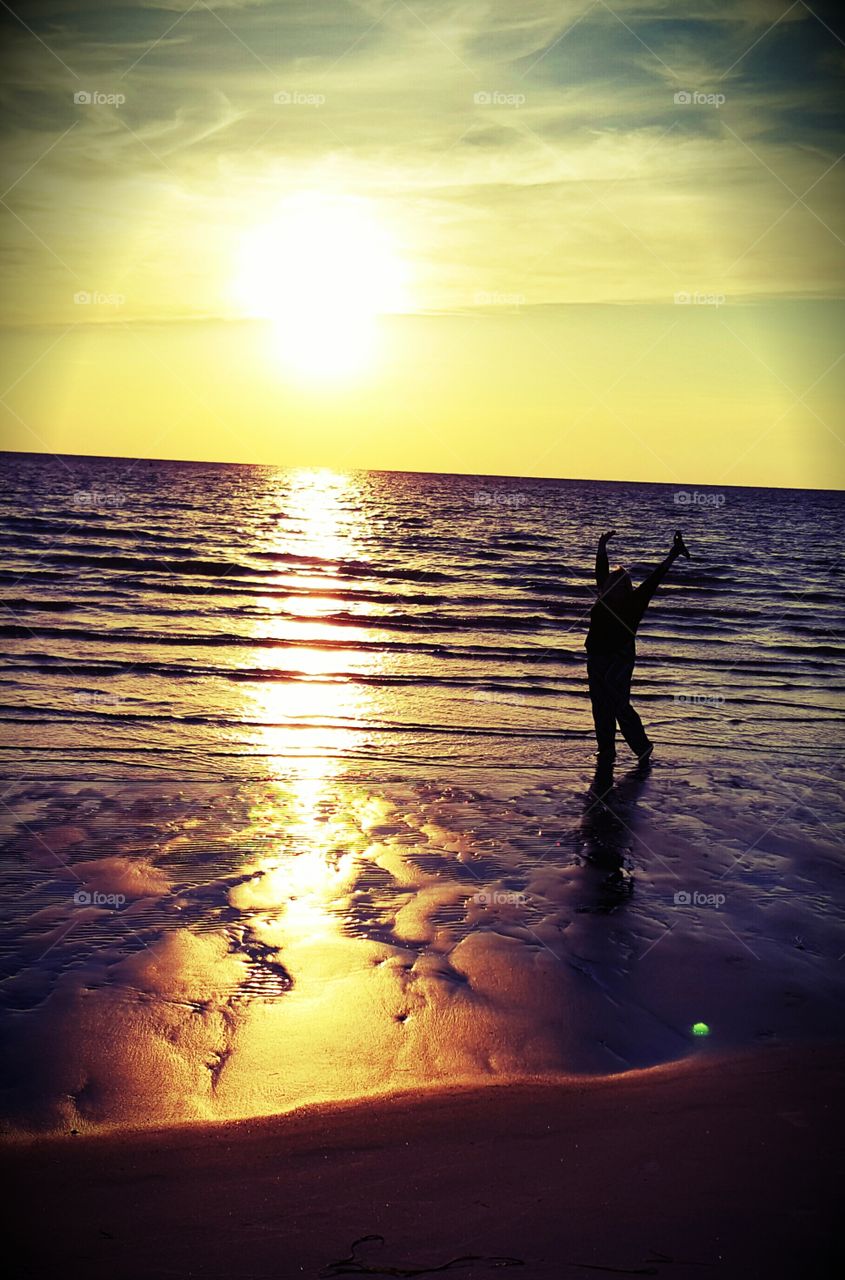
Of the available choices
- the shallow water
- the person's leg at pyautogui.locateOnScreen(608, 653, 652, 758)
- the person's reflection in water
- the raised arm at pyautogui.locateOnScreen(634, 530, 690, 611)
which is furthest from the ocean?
the raised arm at pyautogui.locateOnScreen(634, 530, 690, 611)

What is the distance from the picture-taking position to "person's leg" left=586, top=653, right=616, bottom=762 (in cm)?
1024

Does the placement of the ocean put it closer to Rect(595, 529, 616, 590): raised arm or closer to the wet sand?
Rect(595, 529, 616, 590): raised arm

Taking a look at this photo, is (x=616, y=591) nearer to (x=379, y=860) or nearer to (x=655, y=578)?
(x=655, y=578)

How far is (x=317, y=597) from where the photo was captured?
80.4ft

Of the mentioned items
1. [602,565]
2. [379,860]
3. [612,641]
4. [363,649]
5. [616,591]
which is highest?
[602,565]

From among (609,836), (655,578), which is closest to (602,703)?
(655,578)

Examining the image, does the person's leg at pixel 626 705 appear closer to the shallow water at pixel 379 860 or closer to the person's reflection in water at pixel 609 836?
the person's reflection in water at pixel 609 836

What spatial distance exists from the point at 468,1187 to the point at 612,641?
7.01m

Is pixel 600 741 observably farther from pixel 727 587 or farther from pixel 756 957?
Result: pixel 727 587

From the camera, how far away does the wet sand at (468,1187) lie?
3.27m

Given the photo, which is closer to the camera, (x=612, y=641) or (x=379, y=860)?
(x=379, y=860)

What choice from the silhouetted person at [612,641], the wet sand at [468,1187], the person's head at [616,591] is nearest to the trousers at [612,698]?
the silhouetted person at [612,641]

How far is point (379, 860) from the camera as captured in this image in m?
7.35

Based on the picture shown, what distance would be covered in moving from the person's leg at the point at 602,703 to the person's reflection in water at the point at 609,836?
0.84 feet
